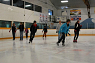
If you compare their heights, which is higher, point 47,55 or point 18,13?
point 18,13

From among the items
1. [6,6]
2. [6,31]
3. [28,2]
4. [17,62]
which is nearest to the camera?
[17,62]

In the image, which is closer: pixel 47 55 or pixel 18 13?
pixel 47 55

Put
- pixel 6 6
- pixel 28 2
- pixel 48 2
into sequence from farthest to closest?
1. pixel 48 2
2. pixel 28 2
3. pixel 6 6

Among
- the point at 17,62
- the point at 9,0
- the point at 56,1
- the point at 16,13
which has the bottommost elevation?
the point at 17,62

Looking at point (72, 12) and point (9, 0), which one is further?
point (72, 12)

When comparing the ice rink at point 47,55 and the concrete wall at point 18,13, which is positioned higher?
the concrete wall at point 18,13

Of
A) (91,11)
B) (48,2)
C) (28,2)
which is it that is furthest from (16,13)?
(91,11)

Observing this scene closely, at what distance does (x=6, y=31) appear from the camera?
13352mm

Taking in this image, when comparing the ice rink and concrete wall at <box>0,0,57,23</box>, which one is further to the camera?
concrete wall at <box>0,0,57,23</box>

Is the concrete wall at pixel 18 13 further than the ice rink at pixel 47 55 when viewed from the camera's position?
Yes

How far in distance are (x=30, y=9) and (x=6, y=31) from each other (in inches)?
267

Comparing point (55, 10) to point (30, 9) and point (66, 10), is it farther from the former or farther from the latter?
point (30, 9)

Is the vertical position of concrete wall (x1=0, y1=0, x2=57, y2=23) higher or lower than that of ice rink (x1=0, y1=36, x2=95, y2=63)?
higher

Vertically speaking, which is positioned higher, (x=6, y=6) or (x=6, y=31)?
(x=6, y=6)
